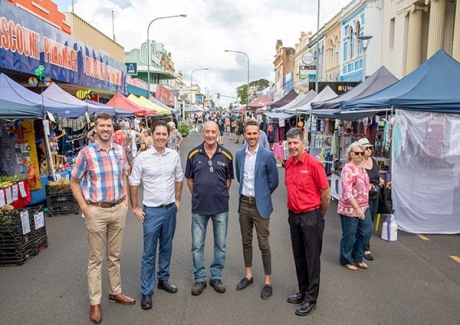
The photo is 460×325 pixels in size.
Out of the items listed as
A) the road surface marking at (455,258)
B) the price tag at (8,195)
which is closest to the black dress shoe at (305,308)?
the road surface marking at (455,258)

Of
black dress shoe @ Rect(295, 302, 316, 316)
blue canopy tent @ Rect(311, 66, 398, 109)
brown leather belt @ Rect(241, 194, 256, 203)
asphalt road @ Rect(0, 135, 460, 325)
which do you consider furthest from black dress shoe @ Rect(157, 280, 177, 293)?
blue canopy tent @ Rect(311, 66, 398, 109)

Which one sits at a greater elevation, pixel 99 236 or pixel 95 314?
pixel 99 236

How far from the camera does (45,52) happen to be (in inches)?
572

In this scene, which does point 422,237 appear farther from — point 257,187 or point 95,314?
point 95,314

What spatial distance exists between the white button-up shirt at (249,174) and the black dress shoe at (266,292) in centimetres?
105

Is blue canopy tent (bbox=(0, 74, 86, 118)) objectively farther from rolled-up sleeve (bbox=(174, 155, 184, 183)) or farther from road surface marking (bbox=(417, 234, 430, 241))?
road surface marking (bbox=(417, 234, 430, 241))

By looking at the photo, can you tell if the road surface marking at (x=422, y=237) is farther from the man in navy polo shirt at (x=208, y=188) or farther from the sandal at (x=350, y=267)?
the man in navy polo shirt at (x=208, y=188)

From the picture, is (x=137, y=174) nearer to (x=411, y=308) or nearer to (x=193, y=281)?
(x=193, y=281)

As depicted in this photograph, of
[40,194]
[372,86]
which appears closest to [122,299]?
[40,194]

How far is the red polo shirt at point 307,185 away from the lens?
4.12m

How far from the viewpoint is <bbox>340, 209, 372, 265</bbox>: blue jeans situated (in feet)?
17.6

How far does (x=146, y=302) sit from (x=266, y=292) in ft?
4.25

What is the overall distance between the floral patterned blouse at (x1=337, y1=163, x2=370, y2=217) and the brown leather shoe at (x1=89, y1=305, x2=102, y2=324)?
3.14m

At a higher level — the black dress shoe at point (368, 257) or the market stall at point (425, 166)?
the market stall at point (425, 166)
